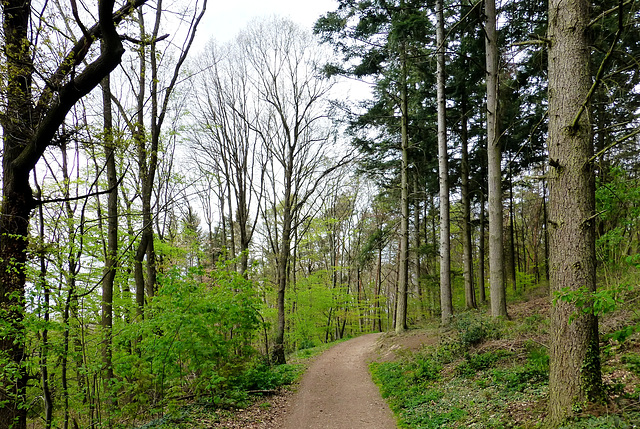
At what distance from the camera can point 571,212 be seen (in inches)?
146

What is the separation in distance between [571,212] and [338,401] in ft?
22.5

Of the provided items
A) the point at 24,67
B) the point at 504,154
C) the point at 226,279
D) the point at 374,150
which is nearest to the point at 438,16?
the point at 374,150

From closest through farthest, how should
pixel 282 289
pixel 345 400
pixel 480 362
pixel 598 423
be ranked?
pixel 598 423
pixel 480 362
pixel 345 400
pixel 282 289

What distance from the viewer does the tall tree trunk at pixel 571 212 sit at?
3539 millimetres

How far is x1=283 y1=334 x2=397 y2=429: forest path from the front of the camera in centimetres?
685

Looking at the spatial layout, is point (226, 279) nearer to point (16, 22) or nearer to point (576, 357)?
point (16, 22)

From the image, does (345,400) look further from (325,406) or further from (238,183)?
(238,183)

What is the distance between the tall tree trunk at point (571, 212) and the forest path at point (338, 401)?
3.54 meters

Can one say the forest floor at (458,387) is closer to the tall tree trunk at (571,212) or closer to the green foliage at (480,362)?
the green foliage at (480,362)

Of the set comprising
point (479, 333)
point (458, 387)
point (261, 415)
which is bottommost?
point (261, 415)

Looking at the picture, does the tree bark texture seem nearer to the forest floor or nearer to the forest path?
the forest floor

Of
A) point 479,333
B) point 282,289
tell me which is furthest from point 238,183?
point 479,333

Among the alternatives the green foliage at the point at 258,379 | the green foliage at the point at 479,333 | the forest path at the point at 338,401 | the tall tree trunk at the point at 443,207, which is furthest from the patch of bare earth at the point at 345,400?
the tall tree trunk at the point at 443,207

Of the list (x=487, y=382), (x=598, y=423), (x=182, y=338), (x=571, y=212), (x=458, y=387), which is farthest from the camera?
(x=458, y=387)
